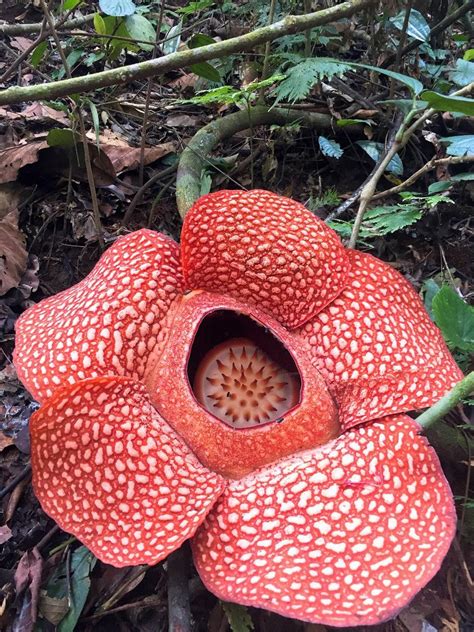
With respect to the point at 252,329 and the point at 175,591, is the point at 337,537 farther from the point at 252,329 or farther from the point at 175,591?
the point at 252,329

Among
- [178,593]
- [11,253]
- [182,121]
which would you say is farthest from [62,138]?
[178,593]

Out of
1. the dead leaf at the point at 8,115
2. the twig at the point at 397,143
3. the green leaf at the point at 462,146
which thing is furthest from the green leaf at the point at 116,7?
the green leaf at the point at 462,146

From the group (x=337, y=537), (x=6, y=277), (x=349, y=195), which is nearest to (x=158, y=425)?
(x=337, y=537)

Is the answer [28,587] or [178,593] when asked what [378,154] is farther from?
[28,587]

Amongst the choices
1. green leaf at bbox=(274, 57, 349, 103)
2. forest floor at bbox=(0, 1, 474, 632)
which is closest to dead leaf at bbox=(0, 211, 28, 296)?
forest floor at bbox=(0, 1, 474, 632)

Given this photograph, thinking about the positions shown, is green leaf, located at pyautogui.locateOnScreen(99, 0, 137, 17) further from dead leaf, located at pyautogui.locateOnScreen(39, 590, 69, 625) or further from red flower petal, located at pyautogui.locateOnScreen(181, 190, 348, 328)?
dead leaf, located at pyautogui.locateOnScreen(39, 590, 69, 625)

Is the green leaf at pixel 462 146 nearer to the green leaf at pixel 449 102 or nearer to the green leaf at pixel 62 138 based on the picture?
the green leaf at pixel 449 102
